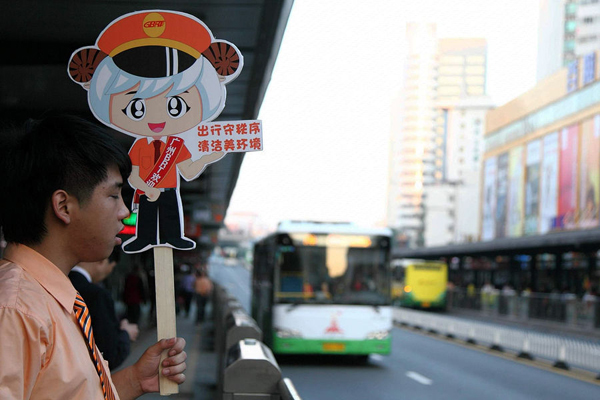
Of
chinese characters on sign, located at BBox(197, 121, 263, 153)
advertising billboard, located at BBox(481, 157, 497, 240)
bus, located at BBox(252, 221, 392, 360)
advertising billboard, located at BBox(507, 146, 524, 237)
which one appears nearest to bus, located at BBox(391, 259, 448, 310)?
advertising billboard, located at BBox(507, 146, 524, 237)

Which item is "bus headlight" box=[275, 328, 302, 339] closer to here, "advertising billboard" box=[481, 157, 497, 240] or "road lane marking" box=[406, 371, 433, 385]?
"road lane marking" box=[406, 371, 433, 385]

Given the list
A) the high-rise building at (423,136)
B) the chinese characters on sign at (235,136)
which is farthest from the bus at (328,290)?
the high-rise building at (423,136)

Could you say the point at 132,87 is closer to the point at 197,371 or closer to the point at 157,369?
the point at 157,369

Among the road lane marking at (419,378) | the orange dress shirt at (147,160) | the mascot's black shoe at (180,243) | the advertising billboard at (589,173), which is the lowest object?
the road lane marking at (419,378)

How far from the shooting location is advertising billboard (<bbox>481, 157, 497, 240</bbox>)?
8150 centimetres

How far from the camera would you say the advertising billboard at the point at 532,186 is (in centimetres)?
6962

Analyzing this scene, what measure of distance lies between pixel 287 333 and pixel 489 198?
68609mm

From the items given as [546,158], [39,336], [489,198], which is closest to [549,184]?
[546,158]

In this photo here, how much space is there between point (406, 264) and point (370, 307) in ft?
105

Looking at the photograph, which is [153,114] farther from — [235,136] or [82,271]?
[82,271]

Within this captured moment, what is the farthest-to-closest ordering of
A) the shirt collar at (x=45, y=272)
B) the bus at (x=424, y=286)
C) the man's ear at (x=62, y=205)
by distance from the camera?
the bus at (x=424, y=286)
the man's ear at (x=62, y=205)
the shirt collar at (x=45, y=272)

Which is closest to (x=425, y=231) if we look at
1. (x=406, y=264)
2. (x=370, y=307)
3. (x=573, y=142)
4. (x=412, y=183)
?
(x=412, y=183)

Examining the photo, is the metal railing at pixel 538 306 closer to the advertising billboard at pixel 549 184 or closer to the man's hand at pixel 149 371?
the advertising billboard at pixel 549 184

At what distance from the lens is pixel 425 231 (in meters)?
150
